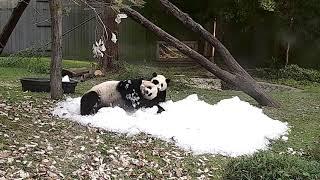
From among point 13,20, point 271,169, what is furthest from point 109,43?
point 271,169

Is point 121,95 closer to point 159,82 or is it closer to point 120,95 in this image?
point 120,95

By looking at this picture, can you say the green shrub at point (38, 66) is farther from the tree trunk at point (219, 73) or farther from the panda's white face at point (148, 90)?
the panda's white face at point (148, 90)

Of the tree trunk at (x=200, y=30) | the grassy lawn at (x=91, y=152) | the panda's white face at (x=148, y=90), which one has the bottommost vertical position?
the grassy lawn at (x=91, y=152)

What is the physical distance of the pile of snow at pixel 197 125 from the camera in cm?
671

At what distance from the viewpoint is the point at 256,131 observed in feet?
24.3

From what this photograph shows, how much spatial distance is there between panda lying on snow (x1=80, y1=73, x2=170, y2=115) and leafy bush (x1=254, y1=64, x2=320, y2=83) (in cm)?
990

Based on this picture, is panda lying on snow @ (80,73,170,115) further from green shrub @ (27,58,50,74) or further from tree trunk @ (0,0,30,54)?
green shrub @ (27,58,50,74)

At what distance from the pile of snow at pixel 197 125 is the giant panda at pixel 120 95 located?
13 cm

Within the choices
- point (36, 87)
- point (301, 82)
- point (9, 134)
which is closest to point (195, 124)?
point (9, 134)

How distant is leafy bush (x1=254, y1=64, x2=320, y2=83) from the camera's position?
16.6m

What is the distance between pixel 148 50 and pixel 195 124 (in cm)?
1272

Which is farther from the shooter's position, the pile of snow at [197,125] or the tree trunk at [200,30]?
the tree trunk at [200,30]

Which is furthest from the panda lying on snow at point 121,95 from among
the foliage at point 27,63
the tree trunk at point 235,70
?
the foliage at point 27,63

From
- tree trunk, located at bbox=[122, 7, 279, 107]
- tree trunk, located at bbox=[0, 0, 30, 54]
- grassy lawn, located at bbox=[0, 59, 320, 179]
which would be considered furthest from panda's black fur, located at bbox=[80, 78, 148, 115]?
tree trunk, located at bbox=[0, 0, 30, 54]
